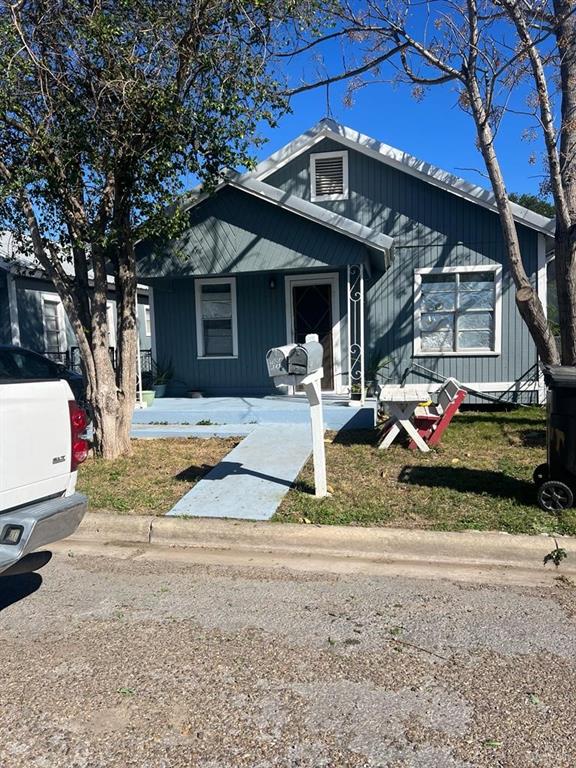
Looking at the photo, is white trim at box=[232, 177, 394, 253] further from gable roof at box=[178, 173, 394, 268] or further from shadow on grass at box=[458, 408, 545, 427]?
shadow on grass at box=[458, 408, 545, 427]

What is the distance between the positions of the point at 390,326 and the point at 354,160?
343 cm

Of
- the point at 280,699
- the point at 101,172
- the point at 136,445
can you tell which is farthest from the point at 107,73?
the point at 280,699

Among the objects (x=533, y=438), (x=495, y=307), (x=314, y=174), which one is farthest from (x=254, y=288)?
(x=533, y=438)

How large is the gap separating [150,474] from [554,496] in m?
4.41

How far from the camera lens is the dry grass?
19.1 feet

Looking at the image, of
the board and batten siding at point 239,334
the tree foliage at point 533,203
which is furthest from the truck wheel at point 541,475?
the tree foliage at point 533,203

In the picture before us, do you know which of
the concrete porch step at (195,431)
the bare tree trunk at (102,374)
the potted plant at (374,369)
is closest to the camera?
the bare tree trunk at (102,374)

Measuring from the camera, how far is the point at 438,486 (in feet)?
20.0

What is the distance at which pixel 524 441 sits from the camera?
822 centimetres

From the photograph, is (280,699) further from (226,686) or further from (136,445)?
(136,445)

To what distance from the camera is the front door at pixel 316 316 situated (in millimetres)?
11312

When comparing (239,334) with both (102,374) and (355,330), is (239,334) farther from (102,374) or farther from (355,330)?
(102,374)

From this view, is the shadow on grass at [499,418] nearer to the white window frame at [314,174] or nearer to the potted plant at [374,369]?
the potted plant at [374,369]

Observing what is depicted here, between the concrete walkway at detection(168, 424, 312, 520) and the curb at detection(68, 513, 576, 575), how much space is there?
0.25 meters
